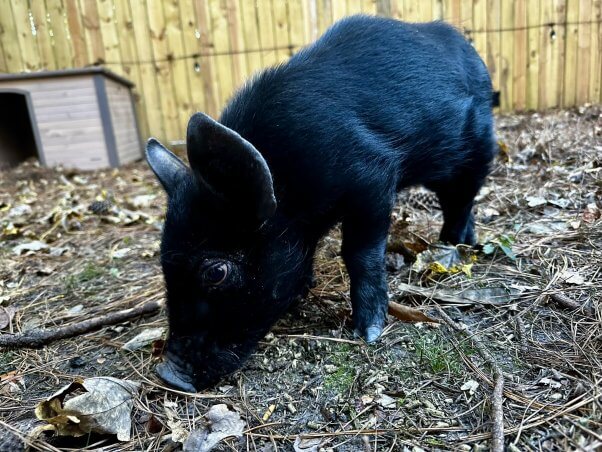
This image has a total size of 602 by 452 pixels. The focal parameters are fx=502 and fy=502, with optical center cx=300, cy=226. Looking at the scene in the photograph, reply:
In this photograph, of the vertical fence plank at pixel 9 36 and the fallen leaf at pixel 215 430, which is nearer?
the fallen leaf at pixel 215 430

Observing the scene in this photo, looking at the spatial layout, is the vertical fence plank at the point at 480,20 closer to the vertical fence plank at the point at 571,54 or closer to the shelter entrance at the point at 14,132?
the vertical fence plank at the point at 571,54

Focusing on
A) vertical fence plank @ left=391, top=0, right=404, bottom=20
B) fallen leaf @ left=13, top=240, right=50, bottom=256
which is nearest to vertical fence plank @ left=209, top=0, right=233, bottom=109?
vertical fence plank @ left=391, top=0, right=404, bottom=20

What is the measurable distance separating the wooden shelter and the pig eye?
497 centimetres

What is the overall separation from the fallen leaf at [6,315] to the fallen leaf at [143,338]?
0.76 metres

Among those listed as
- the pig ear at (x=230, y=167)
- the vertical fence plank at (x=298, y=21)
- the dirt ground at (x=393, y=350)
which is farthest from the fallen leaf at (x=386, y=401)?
the vertical fence plank at (x=298, y=21)

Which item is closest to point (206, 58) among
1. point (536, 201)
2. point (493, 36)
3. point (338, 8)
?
point (338, 8)

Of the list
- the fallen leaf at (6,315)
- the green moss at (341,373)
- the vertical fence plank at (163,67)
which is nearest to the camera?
the green moss at (341,373)

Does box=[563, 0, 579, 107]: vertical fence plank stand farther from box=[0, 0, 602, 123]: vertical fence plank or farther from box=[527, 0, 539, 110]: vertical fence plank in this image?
box=[527, 0, 539, 110]: vertical fence plank

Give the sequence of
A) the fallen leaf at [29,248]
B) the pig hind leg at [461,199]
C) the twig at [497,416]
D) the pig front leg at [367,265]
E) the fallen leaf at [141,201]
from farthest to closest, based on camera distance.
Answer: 1. the fallen leaf at [141,201]
2. the fallen leaf at [29,248]
3. the pig hind leg at [461,199]
4. the pig front leg at [367,265]
5. the twig at [497,416]

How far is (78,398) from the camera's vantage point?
1.59 meters

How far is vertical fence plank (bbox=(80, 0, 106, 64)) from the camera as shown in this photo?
708cm

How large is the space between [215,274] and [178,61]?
20.0 feet

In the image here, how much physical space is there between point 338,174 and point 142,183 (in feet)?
13.8

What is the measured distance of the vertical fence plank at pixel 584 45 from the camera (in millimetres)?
6871
